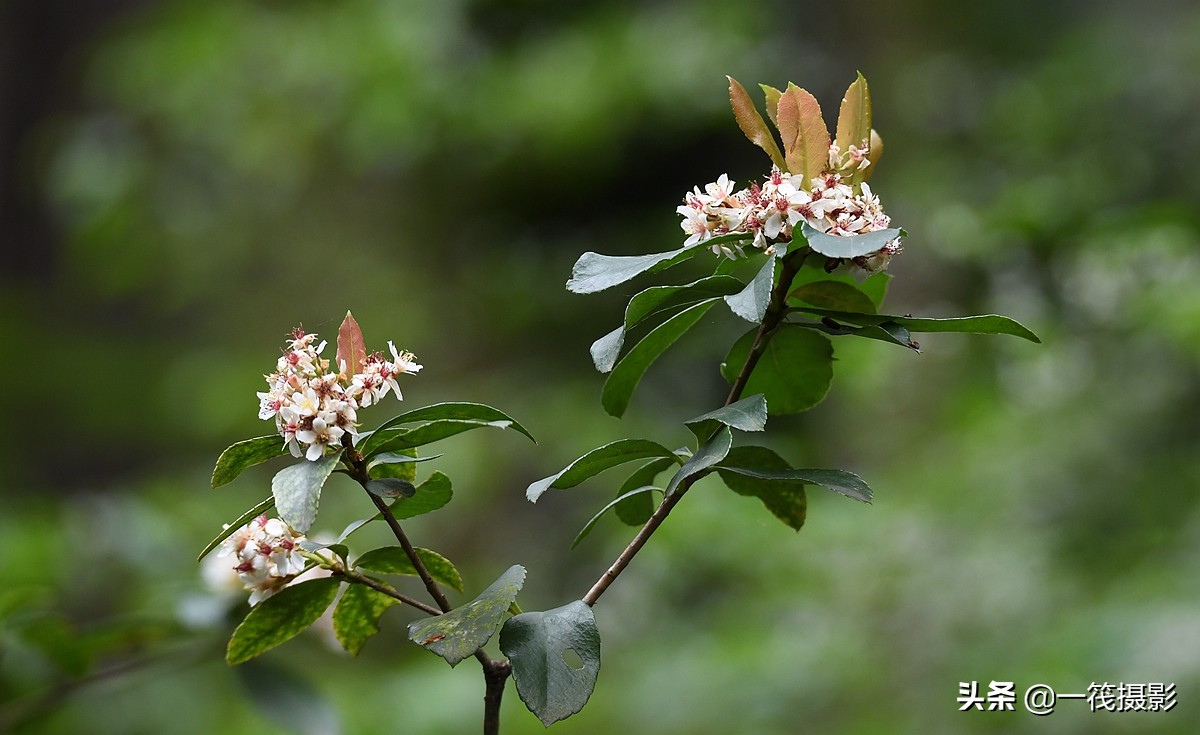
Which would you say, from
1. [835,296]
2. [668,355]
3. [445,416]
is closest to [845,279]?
[835,296]

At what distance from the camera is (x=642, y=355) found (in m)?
0.41

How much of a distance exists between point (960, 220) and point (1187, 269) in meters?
0.25

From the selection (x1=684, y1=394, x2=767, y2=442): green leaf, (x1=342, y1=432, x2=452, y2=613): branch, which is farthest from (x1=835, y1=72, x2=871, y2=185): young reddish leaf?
(x1=342, y1=432, x2=452, y2=613): branch

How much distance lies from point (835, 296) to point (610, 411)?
0.10 metres

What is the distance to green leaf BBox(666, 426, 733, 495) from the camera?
35 centimetres

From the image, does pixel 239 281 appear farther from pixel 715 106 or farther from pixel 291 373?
pixel 291 373

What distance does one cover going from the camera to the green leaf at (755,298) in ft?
1.13

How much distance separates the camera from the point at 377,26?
6.33 ft

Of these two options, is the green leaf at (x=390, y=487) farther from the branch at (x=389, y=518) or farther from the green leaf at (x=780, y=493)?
the green leaf at (x=780, y=493)

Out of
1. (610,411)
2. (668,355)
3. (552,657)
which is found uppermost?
(668,355)

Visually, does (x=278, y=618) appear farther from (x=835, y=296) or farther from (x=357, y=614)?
(x=835, y=296)

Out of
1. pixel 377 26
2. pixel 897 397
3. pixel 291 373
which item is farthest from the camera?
pixel 377 26

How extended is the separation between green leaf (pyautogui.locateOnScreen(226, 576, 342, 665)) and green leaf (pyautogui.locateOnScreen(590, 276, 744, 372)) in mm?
125

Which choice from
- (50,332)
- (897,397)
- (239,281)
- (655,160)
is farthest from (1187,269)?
(50,332)
